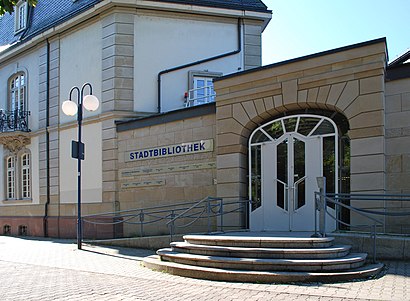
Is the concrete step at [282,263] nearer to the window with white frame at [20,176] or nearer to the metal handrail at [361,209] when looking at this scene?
the metal handrail at [361,209]

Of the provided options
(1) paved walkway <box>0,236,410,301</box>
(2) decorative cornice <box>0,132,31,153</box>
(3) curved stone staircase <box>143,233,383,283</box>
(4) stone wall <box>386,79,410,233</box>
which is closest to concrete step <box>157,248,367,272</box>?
(3) curved stone staircase <box>143,233,383,283</box>

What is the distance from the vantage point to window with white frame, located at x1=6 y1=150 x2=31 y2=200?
70.9 ft

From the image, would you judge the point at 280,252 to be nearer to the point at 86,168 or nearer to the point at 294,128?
the point at 294,128

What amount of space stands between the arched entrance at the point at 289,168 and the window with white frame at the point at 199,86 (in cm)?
524

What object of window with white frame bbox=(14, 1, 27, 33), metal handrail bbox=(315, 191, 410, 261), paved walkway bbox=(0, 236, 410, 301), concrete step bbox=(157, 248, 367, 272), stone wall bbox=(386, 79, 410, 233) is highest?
window with white frame bbox=(14, 1, 27, 33)

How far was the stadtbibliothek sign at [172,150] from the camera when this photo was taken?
13934mm

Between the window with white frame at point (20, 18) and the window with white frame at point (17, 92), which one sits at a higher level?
the window with white frame at point (20, 18)

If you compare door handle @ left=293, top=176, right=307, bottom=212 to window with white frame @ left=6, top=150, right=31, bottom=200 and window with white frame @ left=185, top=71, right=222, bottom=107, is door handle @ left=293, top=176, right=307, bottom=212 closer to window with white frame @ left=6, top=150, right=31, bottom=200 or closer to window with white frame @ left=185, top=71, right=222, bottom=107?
window with white frame @ left=185, top=71, right=222, bottom=107

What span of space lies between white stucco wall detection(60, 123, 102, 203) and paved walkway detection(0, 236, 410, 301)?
6367 mm

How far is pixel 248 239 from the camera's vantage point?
930 cm

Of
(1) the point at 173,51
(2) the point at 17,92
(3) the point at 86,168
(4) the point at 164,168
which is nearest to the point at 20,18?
(2) the point at 17,92

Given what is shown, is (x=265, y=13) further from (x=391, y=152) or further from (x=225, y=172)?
(x=391, y=152)

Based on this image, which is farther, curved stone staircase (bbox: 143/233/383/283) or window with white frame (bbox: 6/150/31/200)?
window with white frame (bbox: 6/150/31/200)

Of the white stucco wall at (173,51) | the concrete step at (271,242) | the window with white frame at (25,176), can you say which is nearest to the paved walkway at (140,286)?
the concrete step at (271,242)
